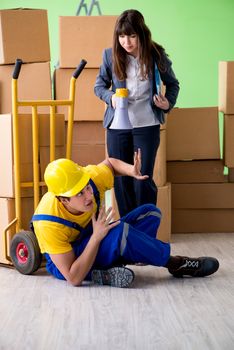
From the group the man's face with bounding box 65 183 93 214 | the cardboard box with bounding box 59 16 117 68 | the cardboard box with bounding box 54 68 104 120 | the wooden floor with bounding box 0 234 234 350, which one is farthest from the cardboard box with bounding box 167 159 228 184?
the man's face with bounding box 65 183 93 214

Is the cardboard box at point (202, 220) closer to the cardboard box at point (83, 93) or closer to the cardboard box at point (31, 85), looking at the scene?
the cardboard box at point (83, 93)

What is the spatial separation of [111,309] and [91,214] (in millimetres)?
499

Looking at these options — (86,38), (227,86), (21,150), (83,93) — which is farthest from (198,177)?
(21,150)

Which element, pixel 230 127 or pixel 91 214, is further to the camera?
Result: pixel 230 127

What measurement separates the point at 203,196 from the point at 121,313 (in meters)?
1.76

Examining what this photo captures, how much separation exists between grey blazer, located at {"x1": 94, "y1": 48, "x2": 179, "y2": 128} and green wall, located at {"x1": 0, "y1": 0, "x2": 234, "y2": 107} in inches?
103

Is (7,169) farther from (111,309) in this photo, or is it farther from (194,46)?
(194,46)

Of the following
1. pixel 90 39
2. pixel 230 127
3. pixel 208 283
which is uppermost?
pixel 90 39

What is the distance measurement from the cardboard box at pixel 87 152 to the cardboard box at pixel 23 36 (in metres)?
0.56

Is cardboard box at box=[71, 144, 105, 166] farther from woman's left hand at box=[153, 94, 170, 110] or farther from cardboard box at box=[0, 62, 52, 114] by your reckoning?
woman's left hand at box=[153, 94, 170, 110]

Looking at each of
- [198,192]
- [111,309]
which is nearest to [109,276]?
[111,309]

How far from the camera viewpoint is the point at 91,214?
9.22ft

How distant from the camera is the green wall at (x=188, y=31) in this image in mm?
5703

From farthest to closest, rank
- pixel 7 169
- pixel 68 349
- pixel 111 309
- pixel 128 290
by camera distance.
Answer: pixel 7 169 < pixel 128 290 < pixel 111 309 < pixel 68 349
